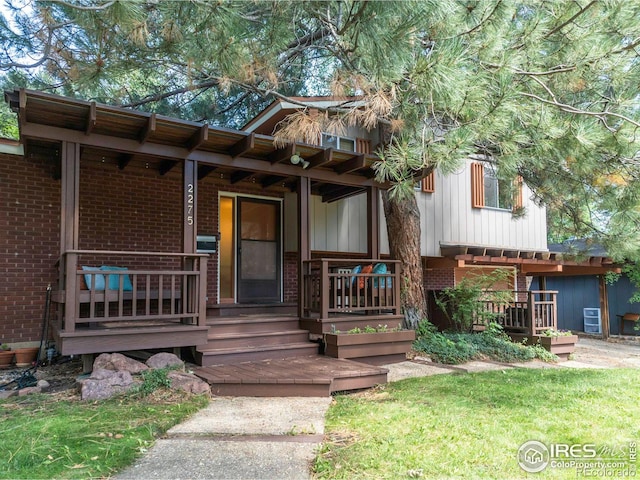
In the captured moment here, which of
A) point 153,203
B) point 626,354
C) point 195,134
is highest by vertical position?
point 195,134

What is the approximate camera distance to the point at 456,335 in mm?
8023

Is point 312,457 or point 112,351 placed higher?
point 112,351

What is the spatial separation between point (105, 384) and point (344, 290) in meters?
3.36

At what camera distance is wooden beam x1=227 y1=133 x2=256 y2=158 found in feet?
19.3

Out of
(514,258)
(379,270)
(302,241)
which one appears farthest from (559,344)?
(302,241)

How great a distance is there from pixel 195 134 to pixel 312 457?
13.4 feet

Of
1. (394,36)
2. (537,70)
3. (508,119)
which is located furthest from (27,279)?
(537,70)

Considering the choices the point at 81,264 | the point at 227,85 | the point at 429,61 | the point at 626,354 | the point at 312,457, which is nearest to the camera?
the point at 312,457

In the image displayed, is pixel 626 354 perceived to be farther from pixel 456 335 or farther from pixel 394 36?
pixel 394 36

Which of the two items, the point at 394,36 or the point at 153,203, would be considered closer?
the point at 394,36

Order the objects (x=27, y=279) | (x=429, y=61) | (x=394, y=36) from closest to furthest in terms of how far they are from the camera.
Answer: (x=394, y=36) < (x=429, y=61) < (x=27, y=279)

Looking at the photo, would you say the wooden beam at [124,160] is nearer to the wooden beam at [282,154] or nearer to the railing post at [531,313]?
the wooden beam at [282,154]

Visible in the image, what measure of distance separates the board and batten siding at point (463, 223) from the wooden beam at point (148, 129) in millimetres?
5165

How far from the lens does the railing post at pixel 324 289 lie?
6.31 m
